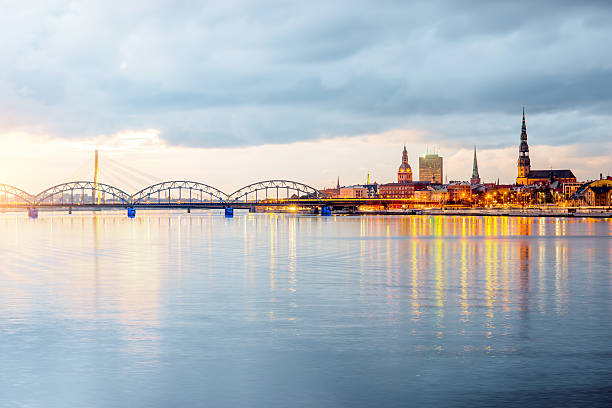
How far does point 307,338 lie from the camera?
1598 cm

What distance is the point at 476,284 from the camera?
26781 mm

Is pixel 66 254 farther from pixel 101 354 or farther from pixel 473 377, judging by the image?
pixel 473 377

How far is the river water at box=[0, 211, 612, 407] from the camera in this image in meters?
11.6

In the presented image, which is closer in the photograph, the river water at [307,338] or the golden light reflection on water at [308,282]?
the river water at [307,338]

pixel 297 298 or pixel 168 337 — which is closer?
pixel 168 337

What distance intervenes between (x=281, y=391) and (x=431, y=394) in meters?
2.55

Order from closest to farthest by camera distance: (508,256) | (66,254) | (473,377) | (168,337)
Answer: (473,377)
(168,337)
(508,256)
(66,254)

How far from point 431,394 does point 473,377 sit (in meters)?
1.30

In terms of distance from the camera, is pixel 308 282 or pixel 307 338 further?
pixel 308 282

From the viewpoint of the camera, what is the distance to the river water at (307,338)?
38.0 feet

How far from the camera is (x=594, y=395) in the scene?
36.8 feet

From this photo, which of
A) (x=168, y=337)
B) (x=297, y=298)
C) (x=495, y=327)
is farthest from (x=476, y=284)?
(x=168, y=337)

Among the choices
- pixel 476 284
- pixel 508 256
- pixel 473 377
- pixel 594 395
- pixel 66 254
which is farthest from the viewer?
pixel 66 254

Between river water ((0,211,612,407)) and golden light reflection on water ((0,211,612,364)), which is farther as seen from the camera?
golden light reflection on water ((0,211,612,364))
